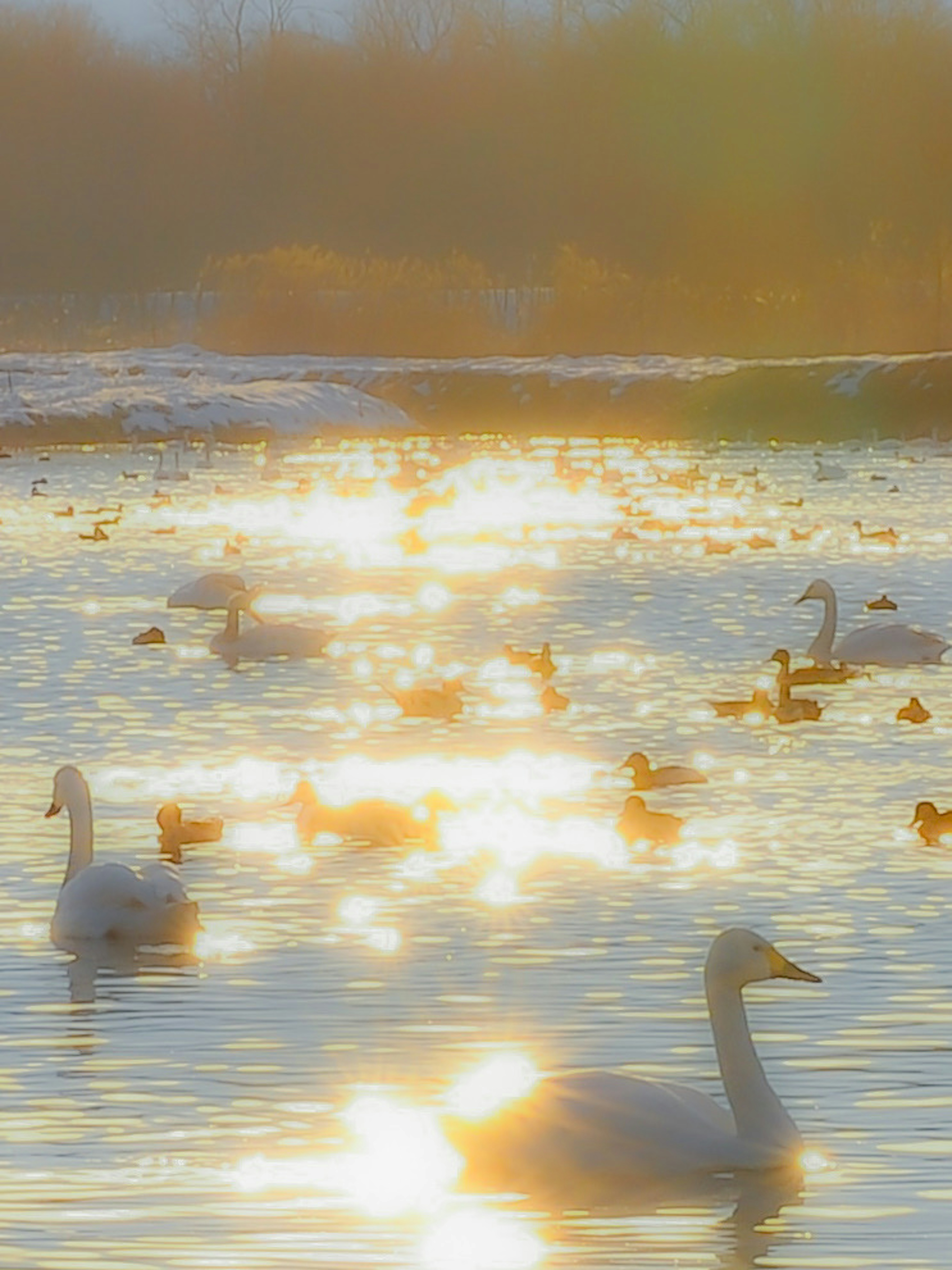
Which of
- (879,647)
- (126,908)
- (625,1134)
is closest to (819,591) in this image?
(879,647)

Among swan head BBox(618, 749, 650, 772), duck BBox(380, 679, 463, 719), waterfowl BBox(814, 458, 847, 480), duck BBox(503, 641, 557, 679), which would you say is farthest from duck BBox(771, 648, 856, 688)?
waterfowl BBox(814, 458, 847, 480)

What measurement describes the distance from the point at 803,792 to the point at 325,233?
66484mm

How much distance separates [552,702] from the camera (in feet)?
56.1

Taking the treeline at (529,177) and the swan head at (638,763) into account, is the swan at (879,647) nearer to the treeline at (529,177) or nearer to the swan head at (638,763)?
the swan head at (638,763)

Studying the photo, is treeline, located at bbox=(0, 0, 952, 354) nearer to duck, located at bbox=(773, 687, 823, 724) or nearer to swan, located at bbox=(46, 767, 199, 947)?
duck, located at bbox=(773, 687, 823, 724)

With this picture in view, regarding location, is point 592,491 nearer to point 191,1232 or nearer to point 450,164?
point 191,1232

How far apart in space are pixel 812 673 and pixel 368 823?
255 inches

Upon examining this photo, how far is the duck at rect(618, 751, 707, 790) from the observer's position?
13.9 m

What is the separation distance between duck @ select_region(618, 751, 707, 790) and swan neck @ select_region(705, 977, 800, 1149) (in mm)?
5429

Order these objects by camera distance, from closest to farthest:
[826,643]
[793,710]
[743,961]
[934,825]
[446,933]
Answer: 1. [743,961]
2. [446,933]
3. [934,825]
4. [793,710]
5. [826,643]

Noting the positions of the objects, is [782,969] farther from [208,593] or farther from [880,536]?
[880,536]

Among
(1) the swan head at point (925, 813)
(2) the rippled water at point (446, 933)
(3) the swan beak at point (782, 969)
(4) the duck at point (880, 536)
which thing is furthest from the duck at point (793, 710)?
(4) the duck at point (880, 536)

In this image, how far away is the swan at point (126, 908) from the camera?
420 inches

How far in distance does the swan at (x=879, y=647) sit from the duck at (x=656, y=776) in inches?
210
